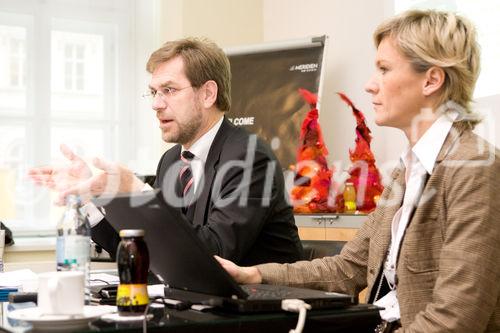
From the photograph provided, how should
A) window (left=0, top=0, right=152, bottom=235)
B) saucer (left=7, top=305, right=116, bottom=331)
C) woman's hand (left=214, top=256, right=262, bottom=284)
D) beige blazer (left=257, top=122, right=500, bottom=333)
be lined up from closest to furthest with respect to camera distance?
1. saucer (left=7, top=305, right=116, bottom=331)
2. beige blazer (left=257, top=122, right=500, bottom=333)
3. woman's hand (left=214, top=256, right=262, bottom=284)
4. window (left=0, top=0, right=152, bottom=235)

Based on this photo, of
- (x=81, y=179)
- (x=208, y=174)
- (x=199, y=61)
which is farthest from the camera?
(x=199, y=61)

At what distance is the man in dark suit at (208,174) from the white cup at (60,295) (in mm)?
447

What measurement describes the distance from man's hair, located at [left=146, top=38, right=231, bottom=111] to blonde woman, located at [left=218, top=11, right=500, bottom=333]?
76 centimetres

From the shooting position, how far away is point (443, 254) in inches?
54.9

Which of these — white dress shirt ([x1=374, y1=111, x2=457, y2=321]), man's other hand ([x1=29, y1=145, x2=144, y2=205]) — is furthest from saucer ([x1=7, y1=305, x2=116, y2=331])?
white dress shirt ([x1=374, y1=111, x2=457, y2=321])

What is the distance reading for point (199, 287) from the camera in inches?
50.6

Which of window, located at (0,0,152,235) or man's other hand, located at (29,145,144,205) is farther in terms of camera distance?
window, located at (0,0,152,235)

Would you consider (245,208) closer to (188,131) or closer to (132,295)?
(188,131)

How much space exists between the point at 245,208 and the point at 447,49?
70 centimetres

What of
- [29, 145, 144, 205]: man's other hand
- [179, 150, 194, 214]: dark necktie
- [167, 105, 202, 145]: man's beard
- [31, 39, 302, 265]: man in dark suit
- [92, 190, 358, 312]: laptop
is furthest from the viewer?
[167, 105, 202, 145]: man's beard

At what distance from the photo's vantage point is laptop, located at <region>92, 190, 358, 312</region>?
115 cm

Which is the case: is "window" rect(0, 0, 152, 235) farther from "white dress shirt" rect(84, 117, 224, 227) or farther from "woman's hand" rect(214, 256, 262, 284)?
"woman's hand" rect(214, 256, 262, 284)

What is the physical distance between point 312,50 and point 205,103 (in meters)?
1.67

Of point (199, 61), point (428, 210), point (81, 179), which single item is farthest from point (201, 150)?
point (428, 210)
